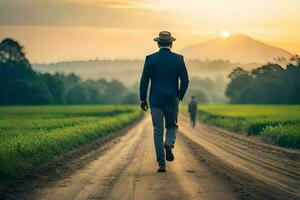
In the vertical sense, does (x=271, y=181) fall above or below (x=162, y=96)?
below

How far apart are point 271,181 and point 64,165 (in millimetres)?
5588

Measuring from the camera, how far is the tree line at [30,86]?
68.6 meters

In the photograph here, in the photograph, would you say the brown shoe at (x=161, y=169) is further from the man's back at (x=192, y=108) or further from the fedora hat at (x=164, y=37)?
the man's back at (x=192, y=108)

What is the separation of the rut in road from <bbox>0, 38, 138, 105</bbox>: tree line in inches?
2141

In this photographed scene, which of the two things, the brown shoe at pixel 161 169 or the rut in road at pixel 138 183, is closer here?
the rut in road at pixel 138 183

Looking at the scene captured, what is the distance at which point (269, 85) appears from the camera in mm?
84875

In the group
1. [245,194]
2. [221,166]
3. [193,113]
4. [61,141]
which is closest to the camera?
[245,194]

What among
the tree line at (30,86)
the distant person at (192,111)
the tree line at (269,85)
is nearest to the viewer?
the distant person at (192,111)

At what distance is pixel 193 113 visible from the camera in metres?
42.2

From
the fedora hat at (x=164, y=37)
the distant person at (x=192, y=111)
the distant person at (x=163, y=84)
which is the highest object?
the fedora hat at (x=164, y=37)

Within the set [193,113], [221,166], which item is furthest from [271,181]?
[193,113]

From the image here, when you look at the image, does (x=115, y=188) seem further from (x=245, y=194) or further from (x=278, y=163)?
(x=278, y=163)

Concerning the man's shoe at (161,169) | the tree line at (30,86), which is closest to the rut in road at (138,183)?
the man's shoe at (161,169)

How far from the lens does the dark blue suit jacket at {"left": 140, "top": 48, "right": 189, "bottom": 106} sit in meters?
12.6
